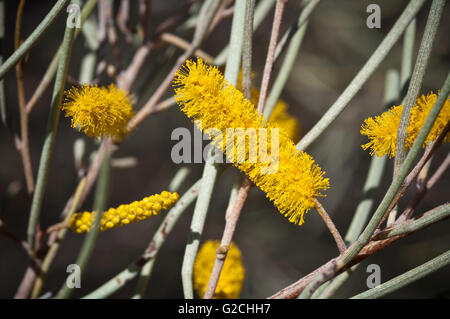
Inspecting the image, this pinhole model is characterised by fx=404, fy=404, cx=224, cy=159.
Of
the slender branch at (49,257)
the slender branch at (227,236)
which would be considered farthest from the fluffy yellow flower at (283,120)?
the slender branch at (49,257)

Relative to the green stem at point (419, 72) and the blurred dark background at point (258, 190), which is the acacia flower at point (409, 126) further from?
the blurred dark background at point (258, 190)

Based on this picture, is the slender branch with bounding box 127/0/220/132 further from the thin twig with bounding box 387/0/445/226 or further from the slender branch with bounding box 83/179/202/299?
the thin twig with bounding box 387/0/445/226

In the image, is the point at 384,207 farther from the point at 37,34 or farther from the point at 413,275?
the point at 37,34

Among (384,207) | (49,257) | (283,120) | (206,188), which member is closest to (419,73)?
(384,207)

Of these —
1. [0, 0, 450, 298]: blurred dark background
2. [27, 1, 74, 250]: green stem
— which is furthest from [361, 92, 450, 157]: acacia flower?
[0, 0, 450, 298]: blurred dark background

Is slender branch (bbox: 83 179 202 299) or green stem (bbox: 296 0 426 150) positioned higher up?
green stem (bbox: 296 0 426 150)

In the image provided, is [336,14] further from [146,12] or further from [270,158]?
[270,158]

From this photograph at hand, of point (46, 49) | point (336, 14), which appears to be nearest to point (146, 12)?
point (336, 14)
